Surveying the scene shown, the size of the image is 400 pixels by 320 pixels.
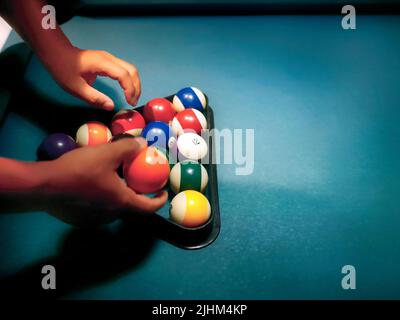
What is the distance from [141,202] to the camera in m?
1.10

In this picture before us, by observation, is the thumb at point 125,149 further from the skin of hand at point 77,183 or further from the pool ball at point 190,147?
the pool ball at point 190,147

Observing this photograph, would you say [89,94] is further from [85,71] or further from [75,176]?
[75,176]

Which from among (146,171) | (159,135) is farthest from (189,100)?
(146,171)

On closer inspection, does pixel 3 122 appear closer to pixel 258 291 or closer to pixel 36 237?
pixel 36 237

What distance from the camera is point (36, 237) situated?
1.25m

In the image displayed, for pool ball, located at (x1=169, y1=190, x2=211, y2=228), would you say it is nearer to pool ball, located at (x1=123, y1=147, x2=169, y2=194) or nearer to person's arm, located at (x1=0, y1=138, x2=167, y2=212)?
pool ball, located at (x1=123, y1=147, x2=169, y2=194)

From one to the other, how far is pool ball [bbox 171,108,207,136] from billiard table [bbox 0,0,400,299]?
19cm

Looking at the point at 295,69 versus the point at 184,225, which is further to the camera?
the point at 295,69

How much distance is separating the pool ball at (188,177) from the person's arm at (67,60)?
1.07 ft

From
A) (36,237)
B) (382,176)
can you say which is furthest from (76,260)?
(382,176)

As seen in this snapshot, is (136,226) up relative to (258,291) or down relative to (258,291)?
up

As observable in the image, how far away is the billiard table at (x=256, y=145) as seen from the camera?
1185 millimetres
